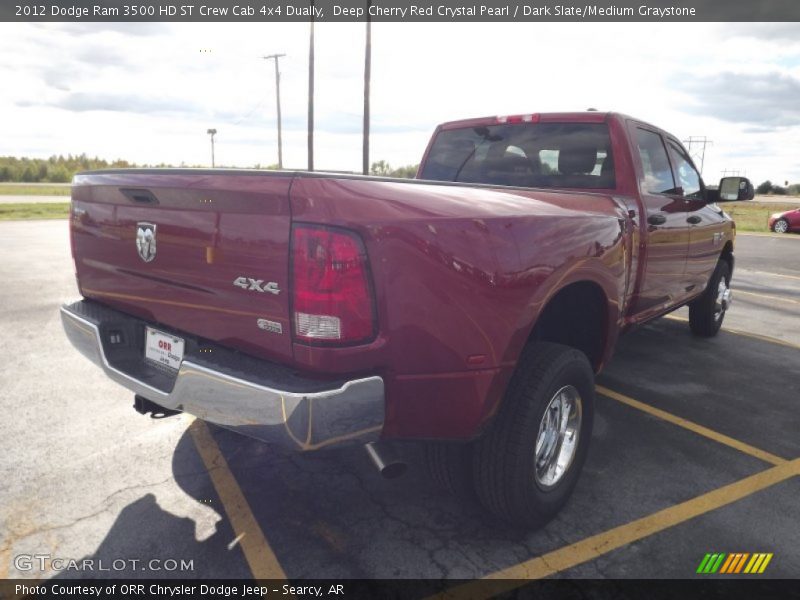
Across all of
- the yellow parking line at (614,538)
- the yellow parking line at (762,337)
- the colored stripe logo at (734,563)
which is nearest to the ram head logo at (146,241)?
the yellow parking line at (614,538)

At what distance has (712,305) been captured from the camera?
19.8ft

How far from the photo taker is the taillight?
190 cm

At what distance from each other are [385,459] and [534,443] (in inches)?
26.7

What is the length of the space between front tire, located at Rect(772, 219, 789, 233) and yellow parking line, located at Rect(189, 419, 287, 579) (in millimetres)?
24485

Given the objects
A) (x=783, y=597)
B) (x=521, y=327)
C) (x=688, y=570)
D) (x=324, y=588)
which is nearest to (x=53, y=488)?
(x=324, y=588)

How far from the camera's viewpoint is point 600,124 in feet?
12.5

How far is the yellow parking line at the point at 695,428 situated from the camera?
3.51m

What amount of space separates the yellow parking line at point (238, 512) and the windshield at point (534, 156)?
8.36 feet

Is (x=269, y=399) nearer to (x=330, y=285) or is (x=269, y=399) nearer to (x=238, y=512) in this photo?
(x=330, y=285)

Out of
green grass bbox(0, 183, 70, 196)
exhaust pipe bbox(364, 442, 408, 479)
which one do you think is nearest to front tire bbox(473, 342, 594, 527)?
exhaust pipe bbox(364, 442, 408, 479)

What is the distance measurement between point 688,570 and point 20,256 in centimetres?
1191

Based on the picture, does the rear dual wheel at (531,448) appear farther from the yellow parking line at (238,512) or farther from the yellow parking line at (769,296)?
the yellow parking line at (769,296)

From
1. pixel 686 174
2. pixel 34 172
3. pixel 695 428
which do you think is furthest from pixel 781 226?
pixel 34 172

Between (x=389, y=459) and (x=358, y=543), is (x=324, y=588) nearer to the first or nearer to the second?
(x=358, y=543)
